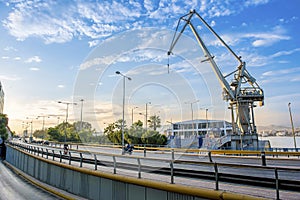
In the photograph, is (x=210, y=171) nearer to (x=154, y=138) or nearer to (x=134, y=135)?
(x=154, y=138)

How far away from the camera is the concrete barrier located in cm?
650

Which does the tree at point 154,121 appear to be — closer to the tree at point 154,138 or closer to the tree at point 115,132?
the tree at point 115,132

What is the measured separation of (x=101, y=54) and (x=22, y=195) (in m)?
10.8

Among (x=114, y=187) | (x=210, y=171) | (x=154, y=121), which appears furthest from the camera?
(x=154, y=121)

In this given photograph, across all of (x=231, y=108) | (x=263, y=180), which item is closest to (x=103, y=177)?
(x=263, y=180)

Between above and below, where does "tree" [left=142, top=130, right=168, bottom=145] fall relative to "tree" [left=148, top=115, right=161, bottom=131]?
below

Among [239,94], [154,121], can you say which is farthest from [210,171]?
[154,121]

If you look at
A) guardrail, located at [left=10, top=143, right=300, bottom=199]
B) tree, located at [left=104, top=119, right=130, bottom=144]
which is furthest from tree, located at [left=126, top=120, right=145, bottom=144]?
guardrail, located at [left=10, top=143, right=300, bottom=199]

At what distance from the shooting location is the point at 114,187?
30.6 feet

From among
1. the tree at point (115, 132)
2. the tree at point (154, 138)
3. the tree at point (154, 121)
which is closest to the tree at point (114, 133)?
the tree at point (115, 132)

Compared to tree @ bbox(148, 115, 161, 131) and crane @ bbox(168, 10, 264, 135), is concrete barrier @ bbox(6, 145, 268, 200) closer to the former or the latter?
crane @ bbox(168, 10, 264, 135)

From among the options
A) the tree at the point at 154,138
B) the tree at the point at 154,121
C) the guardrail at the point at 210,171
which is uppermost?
the tree at the point at 154,121

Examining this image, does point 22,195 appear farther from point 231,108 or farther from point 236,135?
point 231,108

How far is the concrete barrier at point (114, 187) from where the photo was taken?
6.50 metres
